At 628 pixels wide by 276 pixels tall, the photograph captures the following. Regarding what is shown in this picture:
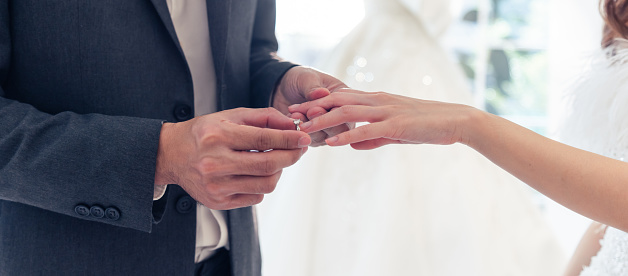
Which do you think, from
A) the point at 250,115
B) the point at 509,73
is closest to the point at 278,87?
the point at 250,115

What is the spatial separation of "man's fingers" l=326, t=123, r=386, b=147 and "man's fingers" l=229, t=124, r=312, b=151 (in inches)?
4.3

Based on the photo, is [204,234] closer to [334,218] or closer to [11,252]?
[11,252]

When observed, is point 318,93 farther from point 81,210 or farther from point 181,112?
point 81,210

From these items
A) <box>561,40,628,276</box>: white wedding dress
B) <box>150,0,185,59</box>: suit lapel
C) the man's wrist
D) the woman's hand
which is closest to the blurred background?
<box>561,40,628,276</box>: white wedding dress

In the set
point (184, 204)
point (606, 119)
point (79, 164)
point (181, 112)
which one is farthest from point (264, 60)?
point (606, 119)

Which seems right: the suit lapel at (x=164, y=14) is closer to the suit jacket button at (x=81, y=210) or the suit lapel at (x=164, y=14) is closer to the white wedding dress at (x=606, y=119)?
the suit jacket button at (x=81, y=210)

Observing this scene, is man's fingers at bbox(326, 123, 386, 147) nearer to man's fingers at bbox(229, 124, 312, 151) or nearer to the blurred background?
man's fingers at bbox(229, 124, 312, 151)

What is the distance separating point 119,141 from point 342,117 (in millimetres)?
383

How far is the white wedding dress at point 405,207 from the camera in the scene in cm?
173

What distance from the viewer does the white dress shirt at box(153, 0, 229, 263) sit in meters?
0.91

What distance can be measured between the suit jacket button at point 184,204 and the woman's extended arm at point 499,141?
0.25 meters

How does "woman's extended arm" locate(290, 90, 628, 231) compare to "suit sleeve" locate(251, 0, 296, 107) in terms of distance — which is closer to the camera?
"woman's extended arm" locate(290, 90, 628, 231)

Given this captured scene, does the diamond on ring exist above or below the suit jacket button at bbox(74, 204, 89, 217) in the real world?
above

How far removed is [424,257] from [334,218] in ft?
1.22
